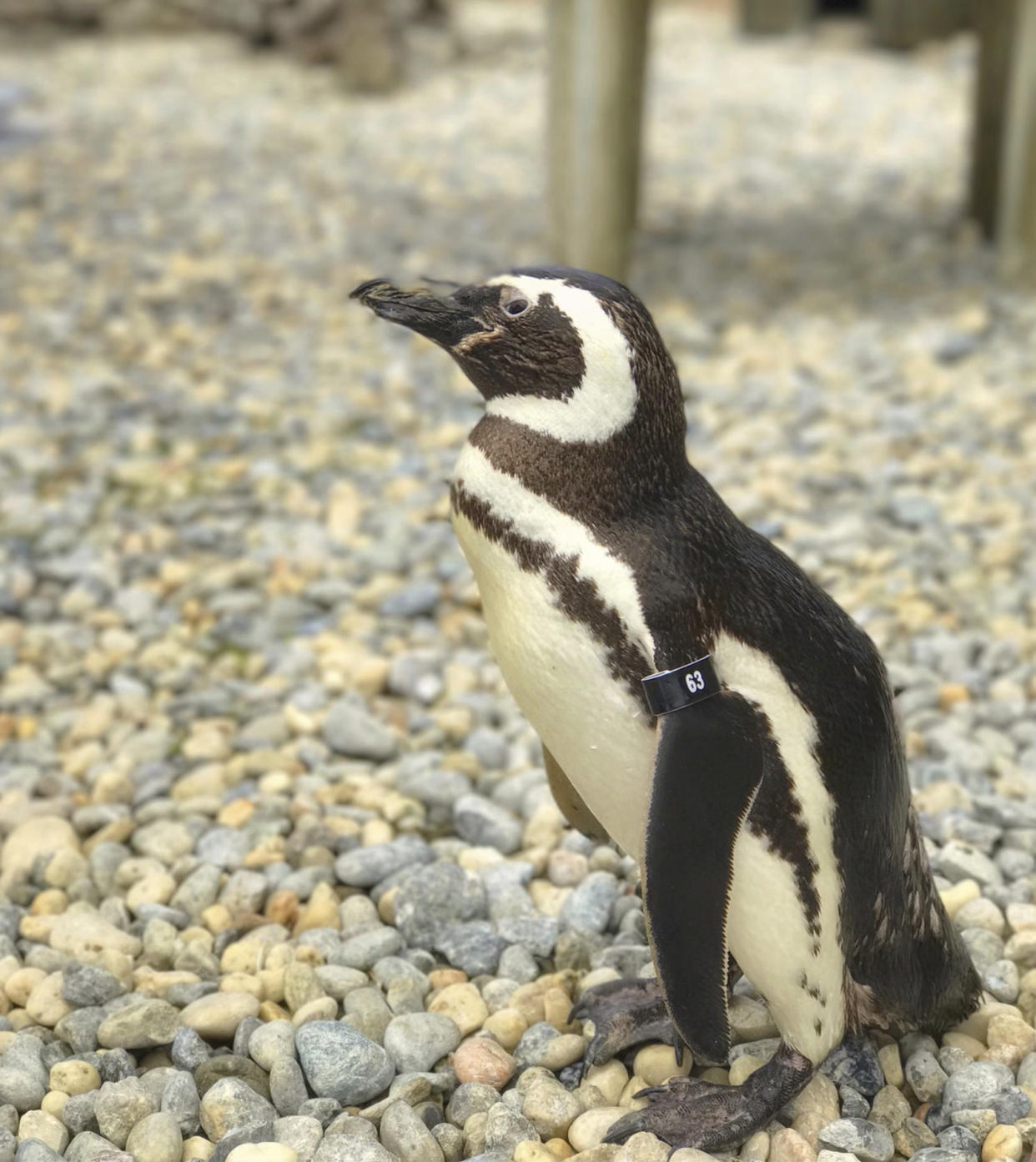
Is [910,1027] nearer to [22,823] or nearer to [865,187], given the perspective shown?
[22,823]

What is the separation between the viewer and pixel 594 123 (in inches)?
196

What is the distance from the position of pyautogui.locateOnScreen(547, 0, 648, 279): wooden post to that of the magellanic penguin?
11.4ft

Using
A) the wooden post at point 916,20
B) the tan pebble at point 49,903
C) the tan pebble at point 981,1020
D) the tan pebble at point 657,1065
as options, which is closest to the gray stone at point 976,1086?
the tan pebble at point 981,1020

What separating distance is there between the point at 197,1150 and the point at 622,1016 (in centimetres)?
58

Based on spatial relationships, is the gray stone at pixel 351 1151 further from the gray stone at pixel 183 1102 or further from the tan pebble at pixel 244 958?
the tan pebble at pixel 244 958

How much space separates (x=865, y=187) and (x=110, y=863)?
5611 millimetres

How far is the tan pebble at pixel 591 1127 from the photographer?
175cm

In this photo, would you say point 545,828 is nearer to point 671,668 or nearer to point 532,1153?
point 532,1153

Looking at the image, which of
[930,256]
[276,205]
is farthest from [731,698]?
[276,205]

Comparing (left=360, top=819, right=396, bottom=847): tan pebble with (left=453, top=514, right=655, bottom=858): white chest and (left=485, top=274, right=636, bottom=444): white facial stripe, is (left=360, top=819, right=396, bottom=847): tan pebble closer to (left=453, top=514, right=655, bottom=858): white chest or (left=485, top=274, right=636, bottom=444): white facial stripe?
(left=453, top=514, right=655, bottom=858): white chest

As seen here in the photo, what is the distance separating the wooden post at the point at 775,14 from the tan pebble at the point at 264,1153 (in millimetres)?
10283

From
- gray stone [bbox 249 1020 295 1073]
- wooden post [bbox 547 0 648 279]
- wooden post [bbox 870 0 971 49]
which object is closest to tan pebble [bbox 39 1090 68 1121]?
gray stone [bbox 249 1020 295 1073]

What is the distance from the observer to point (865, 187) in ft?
22.6

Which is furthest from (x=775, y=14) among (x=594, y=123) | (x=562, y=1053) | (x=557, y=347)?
(x=562, y=1053)
